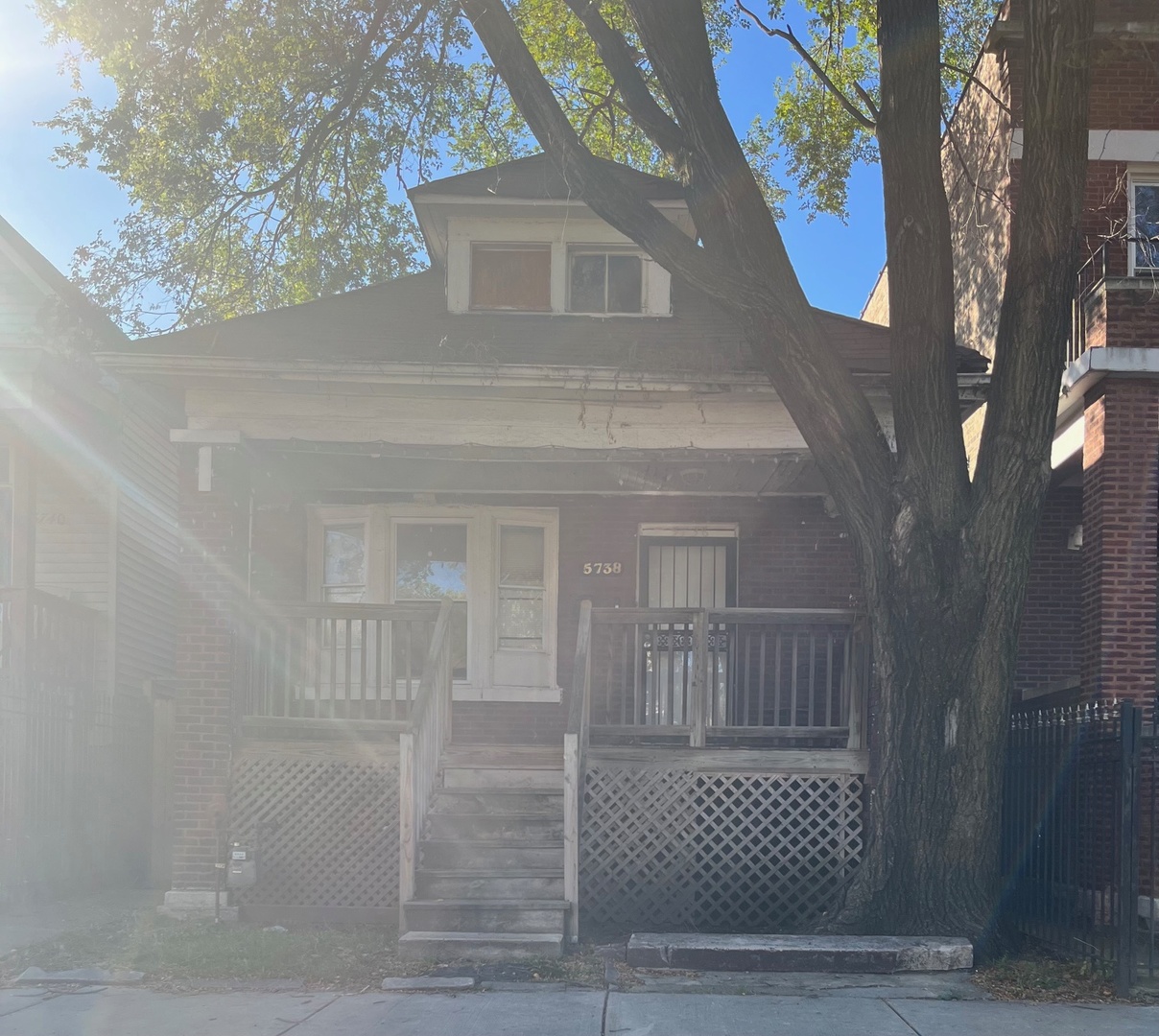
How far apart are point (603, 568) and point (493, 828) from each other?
3531 mm

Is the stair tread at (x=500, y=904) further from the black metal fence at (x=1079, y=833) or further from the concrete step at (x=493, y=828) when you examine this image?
the black metal fence at (x=1079, y=833)

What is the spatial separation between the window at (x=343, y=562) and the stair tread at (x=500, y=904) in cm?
456

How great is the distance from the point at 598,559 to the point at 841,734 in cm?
347

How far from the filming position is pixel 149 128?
12.2m

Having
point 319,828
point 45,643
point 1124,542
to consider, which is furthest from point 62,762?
point 1124,542

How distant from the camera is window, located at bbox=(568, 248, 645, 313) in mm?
12781

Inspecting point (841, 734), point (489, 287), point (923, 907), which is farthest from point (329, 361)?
point (923, 907)

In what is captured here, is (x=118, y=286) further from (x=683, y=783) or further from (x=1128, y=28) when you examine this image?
(x=1128, y=28)

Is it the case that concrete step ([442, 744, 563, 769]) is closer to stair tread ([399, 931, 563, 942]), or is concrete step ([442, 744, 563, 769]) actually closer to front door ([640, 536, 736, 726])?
stair tread ([399, 931, 563, 942])

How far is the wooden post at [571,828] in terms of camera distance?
900 centimetres

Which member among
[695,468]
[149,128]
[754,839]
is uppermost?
[149,128]

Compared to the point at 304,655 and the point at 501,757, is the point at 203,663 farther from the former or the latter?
the point at 501,757

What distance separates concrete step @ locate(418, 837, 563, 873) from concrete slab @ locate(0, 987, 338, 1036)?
215 centimetres

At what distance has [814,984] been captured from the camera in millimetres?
7668
